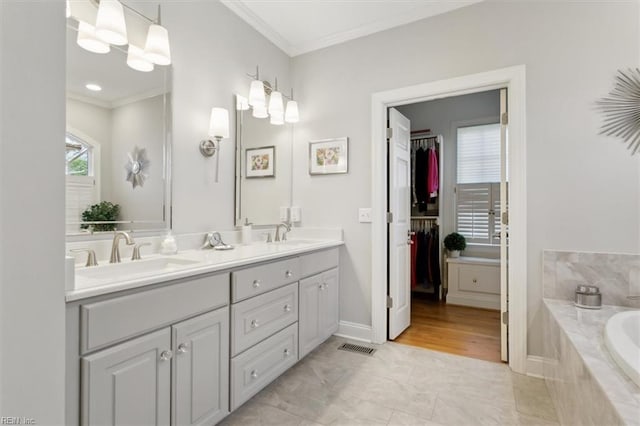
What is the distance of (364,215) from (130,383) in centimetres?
205

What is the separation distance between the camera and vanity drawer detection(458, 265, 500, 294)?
373 centimetres

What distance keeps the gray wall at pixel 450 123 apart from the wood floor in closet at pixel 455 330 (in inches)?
36.8

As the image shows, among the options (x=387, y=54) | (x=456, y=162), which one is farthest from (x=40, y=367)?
(x=456, y=162)

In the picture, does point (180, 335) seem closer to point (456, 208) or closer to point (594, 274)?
point (594, 274)

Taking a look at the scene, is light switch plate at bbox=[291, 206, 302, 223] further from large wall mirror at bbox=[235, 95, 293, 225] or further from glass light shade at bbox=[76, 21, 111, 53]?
glass light shade at bbox=[76, 21, 111, 53]

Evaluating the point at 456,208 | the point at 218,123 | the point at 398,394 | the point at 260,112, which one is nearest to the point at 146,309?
the point at 218,123

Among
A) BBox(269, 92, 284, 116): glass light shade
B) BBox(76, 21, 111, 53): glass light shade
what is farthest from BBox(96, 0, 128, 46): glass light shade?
BBox(269, 92, 284, 116): glass light shade

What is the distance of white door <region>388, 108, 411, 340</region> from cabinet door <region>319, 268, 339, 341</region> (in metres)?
0.49

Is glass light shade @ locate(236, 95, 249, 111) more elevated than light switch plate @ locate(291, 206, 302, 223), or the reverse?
glass light shade @ locate(236, 95, 249, 111)

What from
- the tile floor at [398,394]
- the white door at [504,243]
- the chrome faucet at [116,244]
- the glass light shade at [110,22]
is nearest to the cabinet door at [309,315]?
the tile floor at [398,394]

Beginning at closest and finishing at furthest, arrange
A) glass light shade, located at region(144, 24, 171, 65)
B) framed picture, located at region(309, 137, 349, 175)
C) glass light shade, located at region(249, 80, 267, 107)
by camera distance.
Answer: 1. glass light shade, located at region(144, 24, 171, 65)
2. glass light shade, located at region(249, 80, 267, 107)
3. framed picture, located at region(309, 137, 349, 175)

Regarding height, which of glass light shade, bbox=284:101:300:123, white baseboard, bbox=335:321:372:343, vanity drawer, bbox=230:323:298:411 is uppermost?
glass light shade, bbox=284:101:300:123

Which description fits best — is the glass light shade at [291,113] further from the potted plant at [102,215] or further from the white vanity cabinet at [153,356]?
the white vanity cabinet at [153,356]

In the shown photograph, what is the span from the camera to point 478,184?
13.7ft
